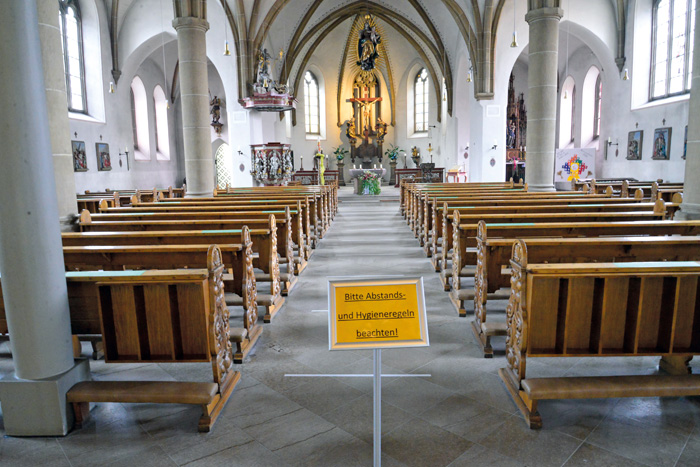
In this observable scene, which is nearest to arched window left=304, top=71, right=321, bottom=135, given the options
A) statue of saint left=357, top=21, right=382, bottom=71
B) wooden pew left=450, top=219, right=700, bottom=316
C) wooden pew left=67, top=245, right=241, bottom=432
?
statue of saint left=357, top=21, right=382, bottom=71

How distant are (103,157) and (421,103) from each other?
17.3m

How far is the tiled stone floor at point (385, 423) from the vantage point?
2.74 metres

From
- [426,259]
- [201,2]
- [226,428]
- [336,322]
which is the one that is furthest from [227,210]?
[201,2]

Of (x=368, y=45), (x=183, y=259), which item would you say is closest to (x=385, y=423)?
(x=183, y=259)

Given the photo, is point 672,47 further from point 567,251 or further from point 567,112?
point 567,251

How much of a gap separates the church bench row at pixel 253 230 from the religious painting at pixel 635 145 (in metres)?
14.6

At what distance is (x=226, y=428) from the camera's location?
10.0 feet

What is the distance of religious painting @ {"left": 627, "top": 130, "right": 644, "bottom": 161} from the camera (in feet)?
52.7

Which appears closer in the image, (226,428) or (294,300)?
(226,428)

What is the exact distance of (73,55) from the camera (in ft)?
53.3

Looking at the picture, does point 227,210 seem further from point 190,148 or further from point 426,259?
point 190,148

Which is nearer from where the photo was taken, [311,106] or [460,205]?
[460,205]

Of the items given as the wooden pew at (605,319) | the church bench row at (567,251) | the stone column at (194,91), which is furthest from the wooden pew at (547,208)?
the stone column at (194,91)

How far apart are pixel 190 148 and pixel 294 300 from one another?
6773 mm
